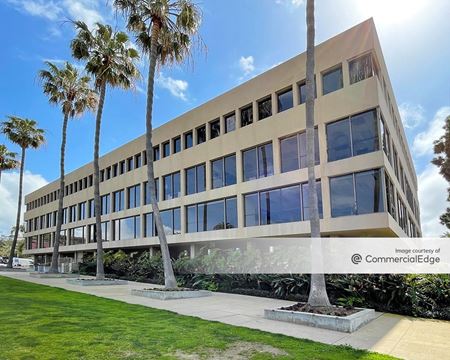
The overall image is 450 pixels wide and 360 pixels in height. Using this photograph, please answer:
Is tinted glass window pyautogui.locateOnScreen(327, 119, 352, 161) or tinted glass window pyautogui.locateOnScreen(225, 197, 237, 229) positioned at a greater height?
tinted glass window pyautogui.locateOnScreen(327, 119, 352, 161)

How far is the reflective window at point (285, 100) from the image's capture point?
787 inches

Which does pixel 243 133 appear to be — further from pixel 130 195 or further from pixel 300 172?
pixel 130 195

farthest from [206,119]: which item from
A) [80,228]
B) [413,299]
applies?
[80,228]

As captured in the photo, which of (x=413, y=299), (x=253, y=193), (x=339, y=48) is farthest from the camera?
(x=253, y=193)

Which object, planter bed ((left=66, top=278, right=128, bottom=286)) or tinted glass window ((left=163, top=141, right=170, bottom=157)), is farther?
tinted glass window ((left=163, top=141, right=170, bottom=157))

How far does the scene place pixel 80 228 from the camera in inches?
1620

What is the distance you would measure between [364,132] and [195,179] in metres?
12.2

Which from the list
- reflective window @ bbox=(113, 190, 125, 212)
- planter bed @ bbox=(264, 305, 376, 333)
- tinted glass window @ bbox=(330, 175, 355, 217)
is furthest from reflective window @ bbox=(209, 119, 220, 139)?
planter bed @ bbox=(264, 305, 376, 333)

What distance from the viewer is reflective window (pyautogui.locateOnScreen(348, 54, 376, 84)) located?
16891 mm

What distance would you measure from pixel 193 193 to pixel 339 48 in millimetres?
12725

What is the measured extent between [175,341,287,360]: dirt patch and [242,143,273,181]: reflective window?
1387 cm

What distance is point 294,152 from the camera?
757 inches

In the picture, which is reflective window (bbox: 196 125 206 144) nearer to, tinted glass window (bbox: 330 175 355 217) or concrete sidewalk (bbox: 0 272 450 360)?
tinted glass window (bbox: 330 175 355 217)

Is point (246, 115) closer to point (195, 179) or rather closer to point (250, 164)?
point (250, 164)
